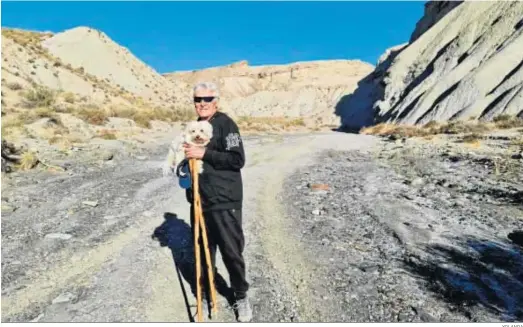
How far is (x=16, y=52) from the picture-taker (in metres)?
50.5

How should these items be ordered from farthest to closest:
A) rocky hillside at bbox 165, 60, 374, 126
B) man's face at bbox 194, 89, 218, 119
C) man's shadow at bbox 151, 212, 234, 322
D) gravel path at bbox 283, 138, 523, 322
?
1. rocky hillside at bbox 165, 60, 374, 126
2. man's shadow at bbox 151, 212, 234, 322
3. gravel path at bbox 283, 138, 523, 322
4. man's face at bbox 194, 89, 218, 119

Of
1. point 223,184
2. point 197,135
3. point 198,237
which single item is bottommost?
point 198,237

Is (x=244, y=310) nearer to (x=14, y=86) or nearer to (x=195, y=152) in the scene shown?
(x=195, y=152)

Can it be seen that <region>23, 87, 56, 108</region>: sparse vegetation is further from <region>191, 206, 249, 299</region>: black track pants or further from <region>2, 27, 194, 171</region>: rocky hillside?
<region>191, 206, 249, 299</region>: black track pants

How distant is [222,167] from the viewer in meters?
4.79

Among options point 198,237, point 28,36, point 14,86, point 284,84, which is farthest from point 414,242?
point 284,84

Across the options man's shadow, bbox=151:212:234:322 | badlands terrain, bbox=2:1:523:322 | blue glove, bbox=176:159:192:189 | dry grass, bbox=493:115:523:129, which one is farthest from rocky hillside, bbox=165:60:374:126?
blue glove, bbox=176:159:192:189

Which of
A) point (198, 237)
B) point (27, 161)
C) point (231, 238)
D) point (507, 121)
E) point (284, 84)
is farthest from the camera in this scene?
point (284, 84)

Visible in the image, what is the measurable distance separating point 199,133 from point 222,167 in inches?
16.9

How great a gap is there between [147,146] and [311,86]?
102 m

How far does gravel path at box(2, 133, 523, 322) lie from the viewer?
5.30 meters

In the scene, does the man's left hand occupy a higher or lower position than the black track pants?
higher

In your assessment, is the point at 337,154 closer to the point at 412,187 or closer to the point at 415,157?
the point at 415,157

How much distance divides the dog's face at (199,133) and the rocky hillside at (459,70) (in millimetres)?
26758
